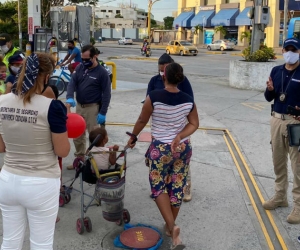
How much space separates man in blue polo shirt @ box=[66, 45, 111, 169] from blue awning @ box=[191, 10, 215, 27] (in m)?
54.2

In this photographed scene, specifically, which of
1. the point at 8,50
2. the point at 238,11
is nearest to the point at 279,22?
the point at 238,11

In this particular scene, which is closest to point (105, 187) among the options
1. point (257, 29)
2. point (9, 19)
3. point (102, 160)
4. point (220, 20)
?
point (102, 160)

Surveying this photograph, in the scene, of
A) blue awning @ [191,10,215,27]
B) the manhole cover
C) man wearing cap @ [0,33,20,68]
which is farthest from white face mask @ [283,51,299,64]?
blue awning @ [191,10,215,27]

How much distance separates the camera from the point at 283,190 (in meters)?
4.71

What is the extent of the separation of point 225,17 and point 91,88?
5230 cm

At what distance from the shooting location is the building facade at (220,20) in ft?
160

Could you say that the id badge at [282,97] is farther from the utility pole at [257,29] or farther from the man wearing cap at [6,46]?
the utility pole at [257,29]

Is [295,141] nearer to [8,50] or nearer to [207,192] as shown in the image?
[207,192]

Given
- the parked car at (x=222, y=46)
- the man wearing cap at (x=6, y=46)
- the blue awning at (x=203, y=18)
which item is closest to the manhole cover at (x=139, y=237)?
the man wearing cap at (x=6, y=46)

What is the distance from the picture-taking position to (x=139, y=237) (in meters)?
4.01

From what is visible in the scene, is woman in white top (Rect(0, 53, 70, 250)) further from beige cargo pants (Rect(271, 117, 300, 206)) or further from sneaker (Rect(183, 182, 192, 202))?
beige cargo pants (Rect(271, 117, 300, 206))

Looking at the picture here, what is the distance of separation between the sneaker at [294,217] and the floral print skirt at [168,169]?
1.33m

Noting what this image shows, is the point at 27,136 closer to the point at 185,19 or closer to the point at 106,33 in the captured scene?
the point at 185,19

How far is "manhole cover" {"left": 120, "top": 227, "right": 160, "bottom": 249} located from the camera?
3881 millimetres
